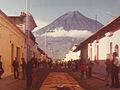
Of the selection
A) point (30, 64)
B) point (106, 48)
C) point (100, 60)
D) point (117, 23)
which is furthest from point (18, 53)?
point (30, 64)

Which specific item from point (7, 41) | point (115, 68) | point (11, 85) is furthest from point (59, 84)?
point (7, 41)

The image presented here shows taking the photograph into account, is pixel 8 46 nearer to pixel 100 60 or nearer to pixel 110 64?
pixel 100 60

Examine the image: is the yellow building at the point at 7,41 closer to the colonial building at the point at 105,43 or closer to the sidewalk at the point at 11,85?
the sidewalk at the point at 11,85

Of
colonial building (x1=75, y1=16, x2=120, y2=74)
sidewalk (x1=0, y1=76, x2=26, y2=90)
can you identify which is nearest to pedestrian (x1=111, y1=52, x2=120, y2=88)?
sidewalk (x1=0, y1=76, x2=26, y2=90)

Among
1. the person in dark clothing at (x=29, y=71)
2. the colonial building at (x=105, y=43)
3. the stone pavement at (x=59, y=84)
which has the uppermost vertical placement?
the colonial building at (x=105, y=43)

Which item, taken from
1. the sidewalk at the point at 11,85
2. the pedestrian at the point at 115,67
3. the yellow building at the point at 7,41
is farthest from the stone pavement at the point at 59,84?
the yellow building at the point at 7,41

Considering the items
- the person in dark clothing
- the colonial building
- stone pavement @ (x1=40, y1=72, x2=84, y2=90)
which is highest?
the colonial building

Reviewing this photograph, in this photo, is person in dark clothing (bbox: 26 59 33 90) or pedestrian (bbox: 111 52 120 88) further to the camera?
person in dark clothing (bbox: 26 59 33 90)

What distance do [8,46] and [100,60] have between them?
9083mm

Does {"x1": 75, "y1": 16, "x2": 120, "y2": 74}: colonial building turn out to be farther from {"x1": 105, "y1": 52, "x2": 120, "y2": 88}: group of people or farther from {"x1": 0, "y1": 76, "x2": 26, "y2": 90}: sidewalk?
{"x1": 0, "y1": 76, "x2": 26, "y2": 90}: sidewalk

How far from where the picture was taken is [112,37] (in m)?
32.7

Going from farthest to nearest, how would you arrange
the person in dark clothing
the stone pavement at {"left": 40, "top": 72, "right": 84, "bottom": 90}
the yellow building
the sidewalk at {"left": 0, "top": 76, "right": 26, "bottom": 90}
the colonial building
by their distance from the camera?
1. the yellow building
2. the colonial building
3. the stone pavement at {"left": 40, "top": 72, "right": 84, "bottom": 90}
4. the sidewalk at {"left": 0, "top": 76, "right": 26, "bottom": 90}
5. the person in dark clothing

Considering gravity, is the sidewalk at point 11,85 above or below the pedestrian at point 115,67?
below

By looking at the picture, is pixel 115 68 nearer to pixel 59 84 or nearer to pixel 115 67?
pixel 115 67
